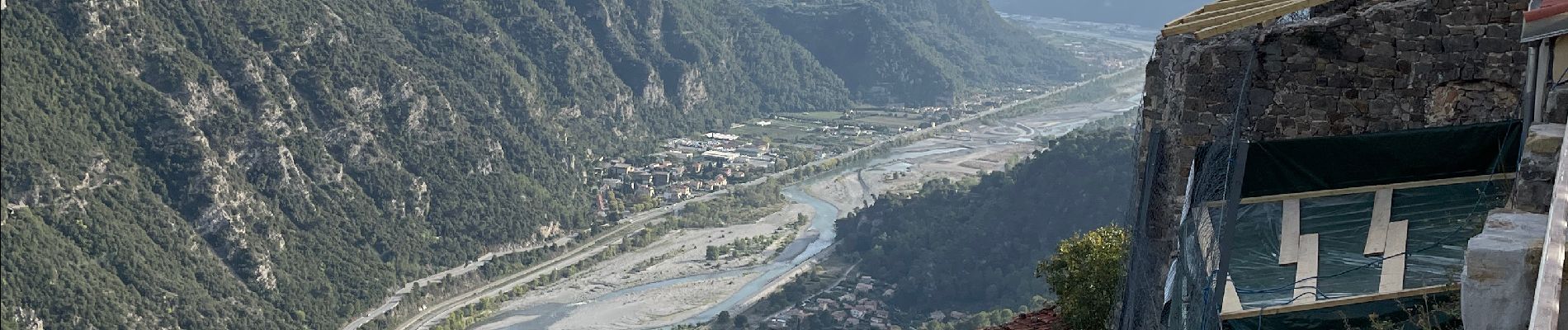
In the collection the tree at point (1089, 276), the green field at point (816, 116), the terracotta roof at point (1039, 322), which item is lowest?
the green field at point (816, 116)

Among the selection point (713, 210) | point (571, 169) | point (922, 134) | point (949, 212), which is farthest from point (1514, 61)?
point (922, 134)

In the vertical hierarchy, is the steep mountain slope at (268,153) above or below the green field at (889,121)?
above

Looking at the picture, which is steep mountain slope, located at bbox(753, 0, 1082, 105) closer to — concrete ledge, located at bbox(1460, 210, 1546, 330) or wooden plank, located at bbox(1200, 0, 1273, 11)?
wooden plank, located at bbox(1200, 0, 1273, 11)

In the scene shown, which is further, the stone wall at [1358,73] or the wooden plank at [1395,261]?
Answer: the stone wall at [1358,73]

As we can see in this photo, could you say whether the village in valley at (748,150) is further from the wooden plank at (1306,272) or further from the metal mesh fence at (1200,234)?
the wooden plank at (1306,272)

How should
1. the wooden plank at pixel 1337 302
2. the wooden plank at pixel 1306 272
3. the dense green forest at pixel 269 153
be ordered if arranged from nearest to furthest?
the wooden plank at pixel 1337 302 < the wooden plank at pixel 1306 272 < the dense green forest at pixel 269 153

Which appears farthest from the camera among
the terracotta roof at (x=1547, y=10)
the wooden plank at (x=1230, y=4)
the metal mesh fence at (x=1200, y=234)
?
the wooden plank at (x=1230, y=4)

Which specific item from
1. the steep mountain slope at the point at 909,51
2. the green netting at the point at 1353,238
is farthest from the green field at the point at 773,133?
the green netting at the point at 1353,238
